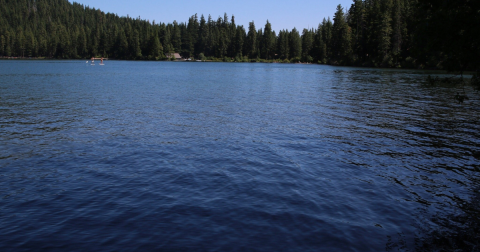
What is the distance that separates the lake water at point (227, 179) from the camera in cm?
932

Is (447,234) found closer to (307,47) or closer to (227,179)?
(227,179)

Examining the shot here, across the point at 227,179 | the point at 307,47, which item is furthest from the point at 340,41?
the point at 227,179

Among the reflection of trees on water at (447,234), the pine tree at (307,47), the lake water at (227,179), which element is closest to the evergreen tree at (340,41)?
the pine tree at (307,47)

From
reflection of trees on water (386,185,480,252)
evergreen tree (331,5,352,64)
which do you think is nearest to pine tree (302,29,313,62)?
evergreen tree (331,5,352,64)

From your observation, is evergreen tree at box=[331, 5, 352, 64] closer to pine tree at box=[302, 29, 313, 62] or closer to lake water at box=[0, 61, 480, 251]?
pine tree at box=[302, 29, 313, 62]

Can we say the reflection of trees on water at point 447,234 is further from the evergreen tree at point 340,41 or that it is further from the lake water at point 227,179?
the evergreen tree at point 340,41

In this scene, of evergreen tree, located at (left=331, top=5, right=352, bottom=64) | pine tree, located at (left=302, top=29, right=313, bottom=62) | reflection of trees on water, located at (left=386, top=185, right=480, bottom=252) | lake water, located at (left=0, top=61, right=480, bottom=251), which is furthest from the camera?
pine tree, located at (left=302, top=29, right=313, bottom=62)

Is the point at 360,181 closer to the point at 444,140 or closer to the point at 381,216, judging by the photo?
the point at 381,216

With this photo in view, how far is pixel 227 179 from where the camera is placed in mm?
13633

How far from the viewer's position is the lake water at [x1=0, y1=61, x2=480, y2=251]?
30.6 ft

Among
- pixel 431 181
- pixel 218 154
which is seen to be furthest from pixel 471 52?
pixel 218 154

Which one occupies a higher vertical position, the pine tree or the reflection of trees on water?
the pine tree

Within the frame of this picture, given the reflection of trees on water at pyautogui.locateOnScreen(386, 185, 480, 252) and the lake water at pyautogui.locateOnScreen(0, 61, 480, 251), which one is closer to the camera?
the reflection of trees on water at pyautogui.locateOnScreen(386, 185, 480, 252)

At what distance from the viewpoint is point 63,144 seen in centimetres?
1822
